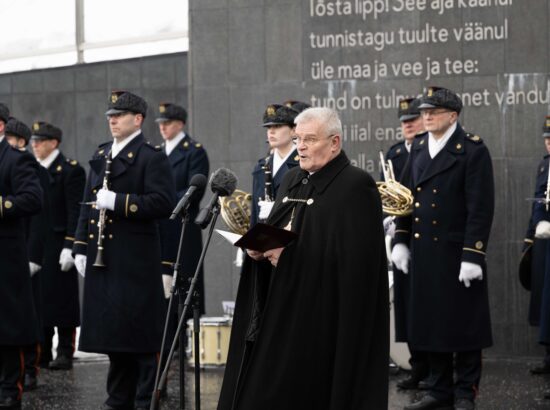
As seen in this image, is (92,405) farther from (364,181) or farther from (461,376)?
(364,181)

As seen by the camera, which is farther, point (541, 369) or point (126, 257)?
point (541, 369)

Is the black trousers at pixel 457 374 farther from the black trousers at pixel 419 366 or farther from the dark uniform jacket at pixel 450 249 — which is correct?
the black trousers at pixel 419 366

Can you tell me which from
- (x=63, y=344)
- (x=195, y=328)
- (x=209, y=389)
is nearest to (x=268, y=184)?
(x=195, y=328)

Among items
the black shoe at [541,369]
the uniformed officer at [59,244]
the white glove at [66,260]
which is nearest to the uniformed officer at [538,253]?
the black shoe at [541,369]

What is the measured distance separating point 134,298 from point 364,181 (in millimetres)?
3327

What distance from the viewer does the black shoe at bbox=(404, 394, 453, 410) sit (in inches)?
386

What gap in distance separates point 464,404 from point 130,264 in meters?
2.77

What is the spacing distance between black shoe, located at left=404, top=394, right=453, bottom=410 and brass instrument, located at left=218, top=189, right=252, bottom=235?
1.96m

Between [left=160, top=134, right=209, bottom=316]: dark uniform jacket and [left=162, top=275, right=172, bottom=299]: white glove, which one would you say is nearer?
[left=162, top=275, right=172, bottom=299]: white glove

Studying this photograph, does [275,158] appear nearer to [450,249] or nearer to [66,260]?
[450,249]

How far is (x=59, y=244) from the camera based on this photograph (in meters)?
13.4

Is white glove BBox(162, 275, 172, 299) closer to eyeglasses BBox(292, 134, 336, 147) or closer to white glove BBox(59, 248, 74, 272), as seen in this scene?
white glove BBox(59, 248, 74, 272)

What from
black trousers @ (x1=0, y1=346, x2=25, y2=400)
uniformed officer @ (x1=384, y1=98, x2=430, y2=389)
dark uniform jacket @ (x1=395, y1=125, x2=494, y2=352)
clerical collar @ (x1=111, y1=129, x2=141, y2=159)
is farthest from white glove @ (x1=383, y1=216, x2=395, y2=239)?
black trousers @ (x1=0, y1=346, x2=25, y2=400)

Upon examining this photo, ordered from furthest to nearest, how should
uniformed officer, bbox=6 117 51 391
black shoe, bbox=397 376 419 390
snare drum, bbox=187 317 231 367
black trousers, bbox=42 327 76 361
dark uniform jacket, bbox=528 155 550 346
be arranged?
black trousers, bbox=42 327 76 361 < snare drum, bbox=187 317 231 367 < uniformed officer, bbox=6 117 51 391 < black shoe, bbox=397 376 419 390 < dark uniform jacket, bbox=528 155 550 346
